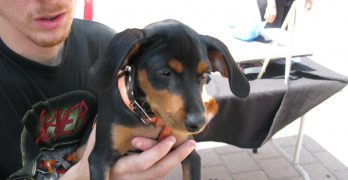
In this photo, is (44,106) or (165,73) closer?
(165,73)

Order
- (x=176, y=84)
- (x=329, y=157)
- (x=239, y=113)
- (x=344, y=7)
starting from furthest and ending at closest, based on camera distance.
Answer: (x=344, y=7) < (x=329, y=157) < (x=239, y=113) < (x=176, y=84)

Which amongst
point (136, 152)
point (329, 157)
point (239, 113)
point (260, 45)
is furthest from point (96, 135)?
point (329, 157)

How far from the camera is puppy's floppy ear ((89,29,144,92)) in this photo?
128 centimetres

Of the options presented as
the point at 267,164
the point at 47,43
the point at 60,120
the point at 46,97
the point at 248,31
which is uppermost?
the point at 47,43

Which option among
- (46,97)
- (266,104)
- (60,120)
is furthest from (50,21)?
(266,104)

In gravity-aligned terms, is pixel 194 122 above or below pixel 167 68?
below

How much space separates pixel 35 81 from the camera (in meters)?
1.56

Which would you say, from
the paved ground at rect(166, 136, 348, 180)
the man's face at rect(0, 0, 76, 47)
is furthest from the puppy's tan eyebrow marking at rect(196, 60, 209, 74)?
the paved ground at rect(166, 136, 348, 180)

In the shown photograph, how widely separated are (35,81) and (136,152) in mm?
492

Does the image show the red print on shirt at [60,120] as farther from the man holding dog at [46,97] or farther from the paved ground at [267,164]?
the paved ground at [267,164]

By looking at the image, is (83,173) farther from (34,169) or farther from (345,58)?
(345,58)

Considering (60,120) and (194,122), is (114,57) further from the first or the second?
(60,120)

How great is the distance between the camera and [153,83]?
135 cm

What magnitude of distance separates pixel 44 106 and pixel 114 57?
18.5 inches
